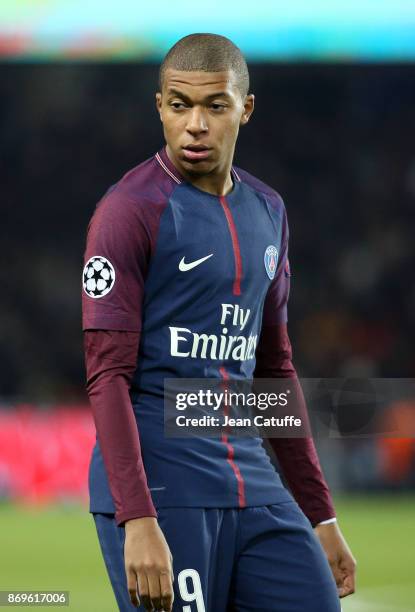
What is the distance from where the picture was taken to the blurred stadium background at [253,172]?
1198cm

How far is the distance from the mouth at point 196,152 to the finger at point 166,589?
0.92m

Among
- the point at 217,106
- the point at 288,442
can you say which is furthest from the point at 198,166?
the point at 288,442

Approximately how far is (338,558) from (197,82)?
119 cm

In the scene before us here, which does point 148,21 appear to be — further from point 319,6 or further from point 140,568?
point 140,568

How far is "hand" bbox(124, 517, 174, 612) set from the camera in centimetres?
246

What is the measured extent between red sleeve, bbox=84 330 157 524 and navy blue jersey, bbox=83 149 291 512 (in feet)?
0.17

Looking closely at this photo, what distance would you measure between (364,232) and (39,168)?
4306mm

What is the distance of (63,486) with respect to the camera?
1189cm

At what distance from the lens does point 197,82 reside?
109 inches

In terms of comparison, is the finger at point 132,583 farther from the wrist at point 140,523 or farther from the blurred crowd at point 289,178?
the blurred crowd at point 289,178

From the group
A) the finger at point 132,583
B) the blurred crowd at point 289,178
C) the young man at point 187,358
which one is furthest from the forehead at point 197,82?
the blurred crowd at point 289,178

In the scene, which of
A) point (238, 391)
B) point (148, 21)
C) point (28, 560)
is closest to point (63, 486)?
point (28, 560)

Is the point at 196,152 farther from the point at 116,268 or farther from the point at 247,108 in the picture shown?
the point at 116,268

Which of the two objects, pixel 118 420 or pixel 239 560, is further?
pixel 239 560
